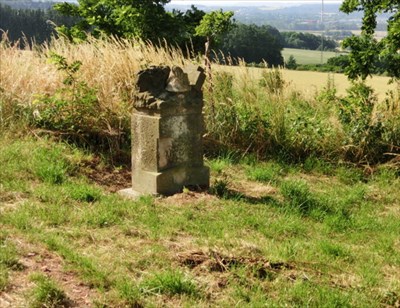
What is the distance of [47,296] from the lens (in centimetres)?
337

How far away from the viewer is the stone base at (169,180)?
19.3 feet

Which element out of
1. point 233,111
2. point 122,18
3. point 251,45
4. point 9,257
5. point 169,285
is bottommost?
point 169,285

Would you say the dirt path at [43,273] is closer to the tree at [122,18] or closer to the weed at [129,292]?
the weed at [129,292]

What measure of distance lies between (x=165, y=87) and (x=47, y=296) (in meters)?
3.16

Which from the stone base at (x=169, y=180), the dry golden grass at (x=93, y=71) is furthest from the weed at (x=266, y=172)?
the dry golden grass at (x=93, y=71)

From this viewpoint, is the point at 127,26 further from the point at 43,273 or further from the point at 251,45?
the point at 43,273

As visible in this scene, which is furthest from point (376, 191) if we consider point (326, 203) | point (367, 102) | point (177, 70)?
point (177, 70)

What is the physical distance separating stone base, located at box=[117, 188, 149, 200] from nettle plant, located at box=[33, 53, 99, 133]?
170cm

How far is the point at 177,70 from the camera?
5.97 m

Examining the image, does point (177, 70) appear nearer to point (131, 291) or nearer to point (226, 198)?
point (226, 198)

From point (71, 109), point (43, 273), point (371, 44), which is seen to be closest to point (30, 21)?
point (71, 109)

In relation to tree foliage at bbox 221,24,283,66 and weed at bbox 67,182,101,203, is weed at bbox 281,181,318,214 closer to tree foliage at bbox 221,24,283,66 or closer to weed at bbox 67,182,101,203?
weed at bbox 67,182,101,203

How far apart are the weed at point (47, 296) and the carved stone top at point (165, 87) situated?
107 inches

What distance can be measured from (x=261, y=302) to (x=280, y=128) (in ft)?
16.3
